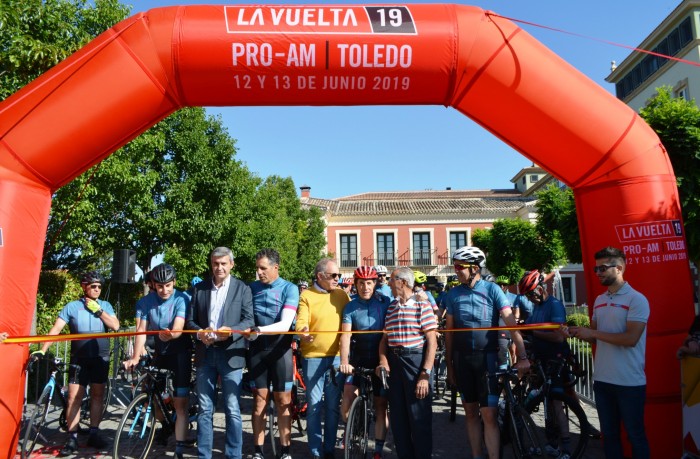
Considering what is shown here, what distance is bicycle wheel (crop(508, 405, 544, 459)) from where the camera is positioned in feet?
16.0

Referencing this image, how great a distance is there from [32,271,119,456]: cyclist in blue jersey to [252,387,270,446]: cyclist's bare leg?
1974 mm

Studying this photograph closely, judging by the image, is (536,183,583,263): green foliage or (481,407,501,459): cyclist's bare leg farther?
(536,183,583,263): green foliage

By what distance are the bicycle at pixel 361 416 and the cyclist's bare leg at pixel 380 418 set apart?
15 cm

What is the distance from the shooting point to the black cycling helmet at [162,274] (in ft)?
18.9

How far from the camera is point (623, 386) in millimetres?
4332

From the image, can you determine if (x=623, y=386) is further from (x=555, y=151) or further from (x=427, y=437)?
(x=555, y=151)

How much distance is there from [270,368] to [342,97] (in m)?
2.80

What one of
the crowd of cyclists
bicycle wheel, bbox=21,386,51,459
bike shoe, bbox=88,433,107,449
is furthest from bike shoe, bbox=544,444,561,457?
bicycle wheel, bbox=21,386,51,459

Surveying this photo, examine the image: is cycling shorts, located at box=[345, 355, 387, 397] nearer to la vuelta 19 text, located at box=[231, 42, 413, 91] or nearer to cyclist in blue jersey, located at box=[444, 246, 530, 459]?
cyclist in blue jersey, located at box=[444, 246, 530, 459]

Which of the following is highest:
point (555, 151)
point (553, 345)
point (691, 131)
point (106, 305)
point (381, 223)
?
point (381, 223)

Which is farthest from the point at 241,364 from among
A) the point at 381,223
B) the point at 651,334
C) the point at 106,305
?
the point at 381,223

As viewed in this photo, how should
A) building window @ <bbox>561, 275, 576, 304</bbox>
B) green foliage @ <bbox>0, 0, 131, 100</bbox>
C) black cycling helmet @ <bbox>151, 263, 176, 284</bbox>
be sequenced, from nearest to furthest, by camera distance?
black cycling helmet @ <bbox>151, 263, 176, 284</bbox> → green foliage @ <bbox>0, 0, 131, 100</bbox> → building window @ <bbox>561, 275, 576, 304</bbox>

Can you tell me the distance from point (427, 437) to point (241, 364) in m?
1.87

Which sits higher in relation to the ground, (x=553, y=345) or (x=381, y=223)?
(x=381, y=223)
